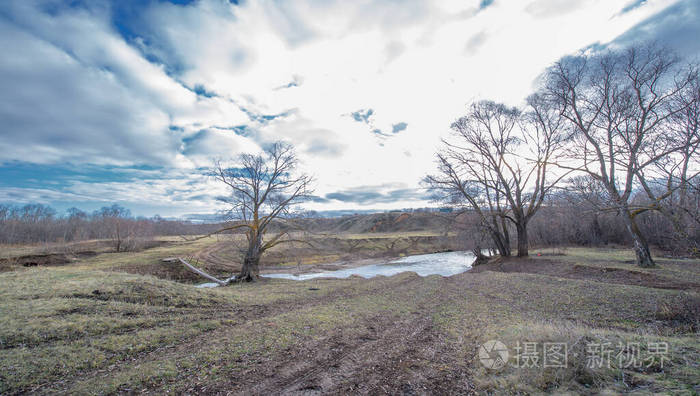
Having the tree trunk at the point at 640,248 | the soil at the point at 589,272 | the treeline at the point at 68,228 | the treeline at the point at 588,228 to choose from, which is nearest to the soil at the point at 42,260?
the treeline at the point at 68,228

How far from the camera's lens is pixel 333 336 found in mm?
6918

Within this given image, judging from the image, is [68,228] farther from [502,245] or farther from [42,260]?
[502,245]

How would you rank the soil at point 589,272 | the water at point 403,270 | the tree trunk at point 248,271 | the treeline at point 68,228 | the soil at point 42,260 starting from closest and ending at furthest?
the soil at point 589,272 < the tree trunk at point 248,271 < the soil at point 42,260 < the water at point 403,270 < the treeline at point 68,228

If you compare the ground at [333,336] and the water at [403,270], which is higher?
the ground at [333,336]

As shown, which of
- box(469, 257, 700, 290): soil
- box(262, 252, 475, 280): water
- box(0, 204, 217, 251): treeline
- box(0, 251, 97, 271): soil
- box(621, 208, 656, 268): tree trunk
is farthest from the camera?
box(0, 204, 217, 251): treeline

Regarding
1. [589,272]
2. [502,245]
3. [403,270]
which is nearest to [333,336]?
[589,272]

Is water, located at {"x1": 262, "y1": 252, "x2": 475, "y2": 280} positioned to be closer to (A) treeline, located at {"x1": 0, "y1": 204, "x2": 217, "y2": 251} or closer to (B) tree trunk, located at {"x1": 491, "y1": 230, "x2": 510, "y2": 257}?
(B) tree trunk, located at {"x1": 491, "y1": 230, "x2": 510, "y2": 257}

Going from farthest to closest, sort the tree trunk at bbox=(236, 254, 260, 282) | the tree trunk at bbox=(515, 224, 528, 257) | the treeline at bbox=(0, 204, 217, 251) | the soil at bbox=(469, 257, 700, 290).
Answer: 1. the treeline at bbox=(0, 204, 217, 251)
2. the tree trunk at bbox=(515, 224, 528, 257)
3. the tree trunk at bbox=(236, 254, 260, 282)
4. the soil at bbox=(469, 257, 700, 290)

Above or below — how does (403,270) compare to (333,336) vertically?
below

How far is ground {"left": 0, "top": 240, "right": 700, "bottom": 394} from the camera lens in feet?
14.2

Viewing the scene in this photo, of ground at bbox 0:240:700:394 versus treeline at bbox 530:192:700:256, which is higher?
treeline at bbox 530:192:700:256

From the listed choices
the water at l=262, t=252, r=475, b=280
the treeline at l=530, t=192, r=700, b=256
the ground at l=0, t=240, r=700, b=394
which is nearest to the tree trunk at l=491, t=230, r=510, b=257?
the treeline at l=530, t=192, r=700, b=256

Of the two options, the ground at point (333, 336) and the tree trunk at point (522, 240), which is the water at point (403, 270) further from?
the ground at point (333, 336)

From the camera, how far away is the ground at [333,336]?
434 centimetres
